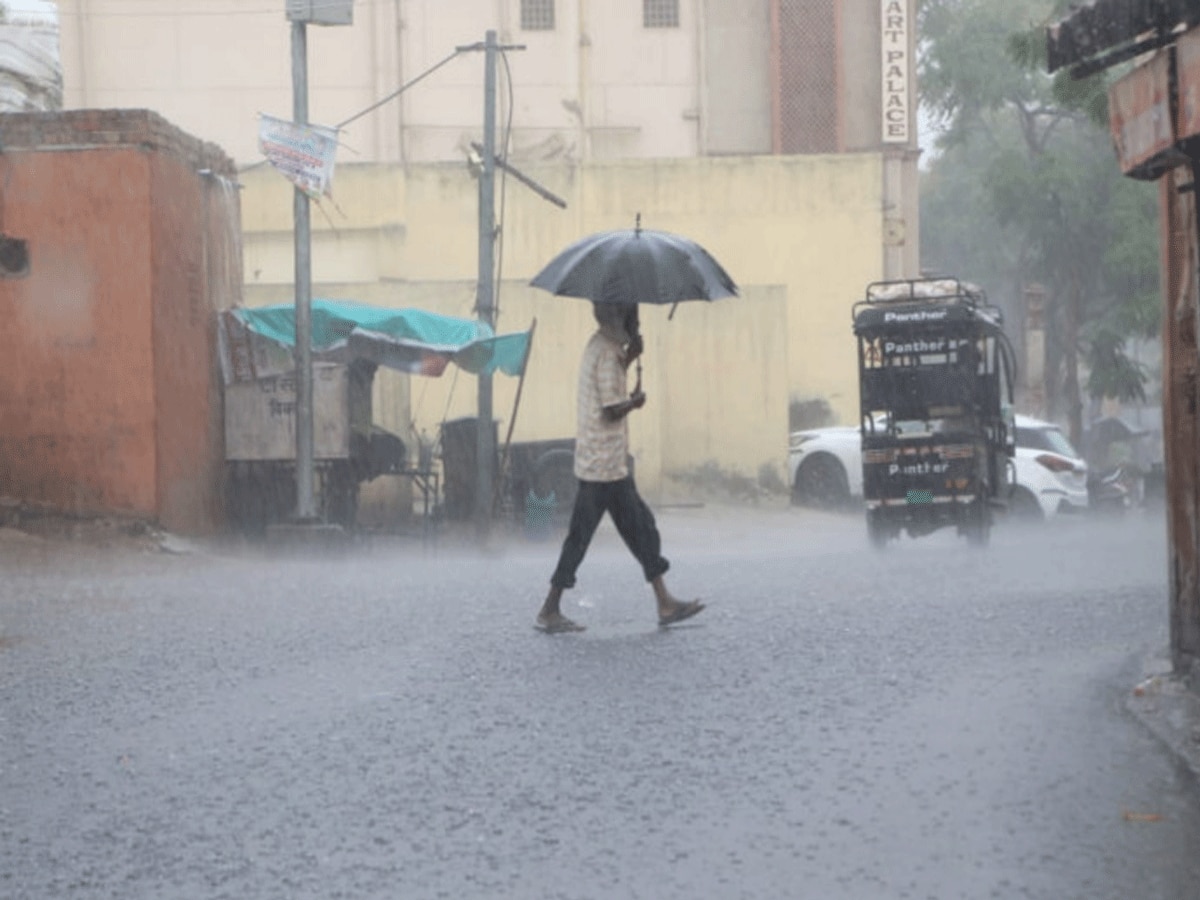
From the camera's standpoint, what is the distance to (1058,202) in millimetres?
41469

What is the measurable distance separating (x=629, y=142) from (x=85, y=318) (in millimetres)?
27562

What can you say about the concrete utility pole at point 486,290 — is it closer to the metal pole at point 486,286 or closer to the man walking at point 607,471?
the metal pole at point 486,286

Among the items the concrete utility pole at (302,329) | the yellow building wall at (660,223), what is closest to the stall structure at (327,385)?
Result: the concrete utility pole at (302,329)

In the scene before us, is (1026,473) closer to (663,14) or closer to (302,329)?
(302,329)

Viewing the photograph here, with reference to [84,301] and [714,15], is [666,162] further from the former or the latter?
[84,301]

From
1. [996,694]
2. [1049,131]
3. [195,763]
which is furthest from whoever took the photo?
[1049,131]

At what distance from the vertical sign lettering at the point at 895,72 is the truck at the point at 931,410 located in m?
22.7

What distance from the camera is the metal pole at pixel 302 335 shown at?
19734 millimetres

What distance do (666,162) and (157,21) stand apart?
518 inches

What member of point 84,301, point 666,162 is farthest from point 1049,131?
point 84,301

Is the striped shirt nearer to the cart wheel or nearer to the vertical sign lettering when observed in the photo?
the cart wheel

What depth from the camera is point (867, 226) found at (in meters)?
38.3

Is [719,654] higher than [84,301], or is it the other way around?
[84,301]

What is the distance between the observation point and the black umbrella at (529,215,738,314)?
10.2 metres
